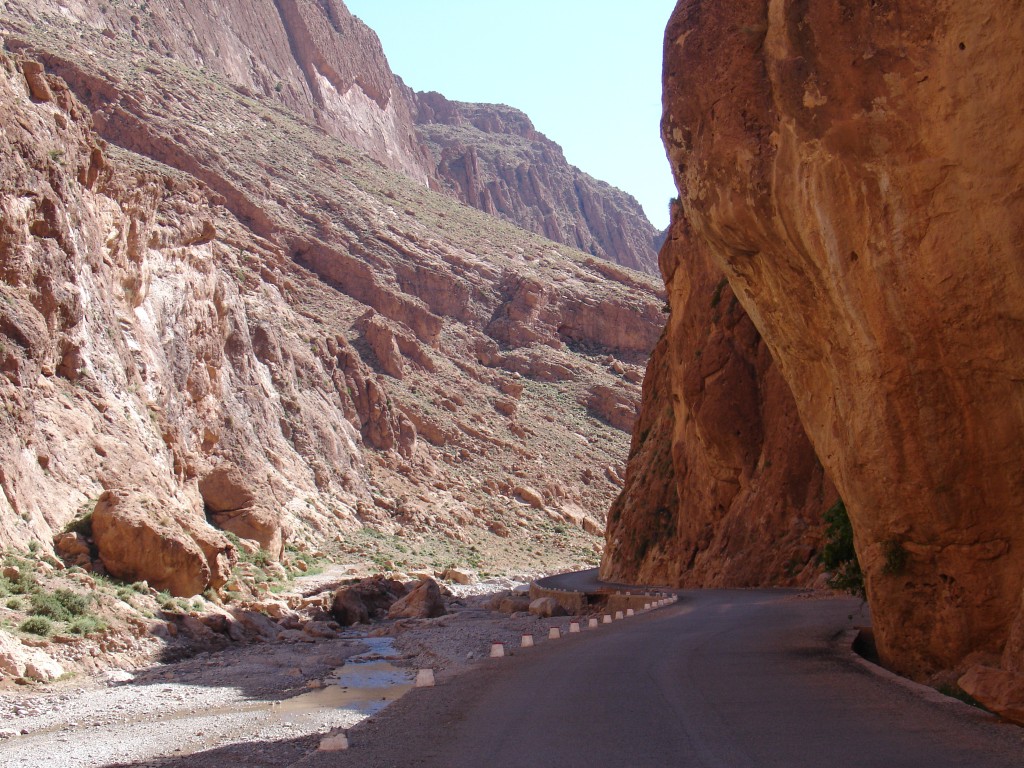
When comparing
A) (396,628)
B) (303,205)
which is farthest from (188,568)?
(303,205)

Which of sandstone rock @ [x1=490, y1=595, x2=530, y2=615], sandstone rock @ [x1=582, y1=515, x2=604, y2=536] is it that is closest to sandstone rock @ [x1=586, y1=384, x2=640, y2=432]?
sandstone rock @ [x1=582, y1=515, x2=604, y2=536]

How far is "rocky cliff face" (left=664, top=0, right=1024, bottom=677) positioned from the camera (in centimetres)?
804

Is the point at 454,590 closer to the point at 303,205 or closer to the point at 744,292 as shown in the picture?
the point at 744,292

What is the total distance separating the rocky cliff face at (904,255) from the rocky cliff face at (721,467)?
13130 millimetres

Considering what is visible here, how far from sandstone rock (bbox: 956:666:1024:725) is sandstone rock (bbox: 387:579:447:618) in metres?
A: 19.8


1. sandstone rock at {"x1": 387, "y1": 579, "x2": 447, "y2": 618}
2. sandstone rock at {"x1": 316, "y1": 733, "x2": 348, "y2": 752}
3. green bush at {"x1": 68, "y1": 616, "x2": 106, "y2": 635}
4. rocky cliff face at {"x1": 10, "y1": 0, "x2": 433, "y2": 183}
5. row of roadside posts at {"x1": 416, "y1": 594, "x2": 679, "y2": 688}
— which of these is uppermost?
rocky cliff face at {"x1": 10, "y1": 0, "x2": 433, "y2": 183}

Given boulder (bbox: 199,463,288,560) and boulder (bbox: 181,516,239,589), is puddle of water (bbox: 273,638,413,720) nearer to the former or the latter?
boulder (bbox: 181,516,239,589)

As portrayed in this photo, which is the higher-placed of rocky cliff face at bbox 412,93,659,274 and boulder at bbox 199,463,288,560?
rocky cliff face at bbox 412,93,659,274

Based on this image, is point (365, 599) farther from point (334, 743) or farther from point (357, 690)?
point (334, 743)

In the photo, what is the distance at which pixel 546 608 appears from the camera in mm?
26203

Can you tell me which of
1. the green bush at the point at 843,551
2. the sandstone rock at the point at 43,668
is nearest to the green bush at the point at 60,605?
the sandstone rock at the point at 43,668

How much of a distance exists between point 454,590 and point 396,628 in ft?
40.3

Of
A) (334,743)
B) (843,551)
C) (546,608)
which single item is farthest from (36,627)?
(546,608)

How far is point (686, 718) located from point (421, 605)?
63.7 feet
